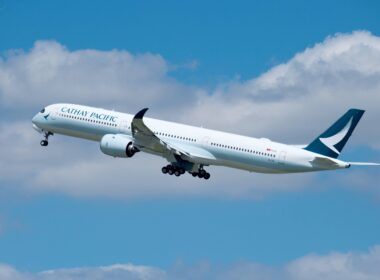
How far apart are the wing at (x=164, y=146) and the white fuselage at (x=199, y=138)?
0.30 meters

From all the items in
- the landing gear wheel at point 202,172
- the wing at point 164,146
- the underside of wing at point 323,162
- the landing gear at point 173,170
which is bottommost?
the underside of wing at point 323,162

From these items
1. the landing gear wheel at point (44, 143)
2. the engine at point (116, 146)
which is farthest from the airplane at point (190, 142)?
the landing gear wheel at point (44, 143)

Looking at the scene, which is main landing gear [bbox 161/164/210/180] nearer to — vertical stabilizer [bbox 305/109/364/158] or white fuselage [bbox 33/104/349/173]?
white fuselage [bbox 33/104/349/173]

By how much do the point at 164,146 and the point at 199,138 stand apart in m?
3.46

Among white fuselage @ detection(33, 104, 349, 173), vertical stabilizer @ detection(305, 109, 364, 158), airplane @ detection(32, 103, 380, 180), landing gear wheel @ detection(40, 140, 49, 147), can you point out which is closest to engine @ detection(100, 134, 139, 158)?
airplane @ detection(32, 103, 380, 180)

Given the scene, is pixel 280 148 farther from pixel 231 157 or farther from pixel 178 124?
pixel 178 124

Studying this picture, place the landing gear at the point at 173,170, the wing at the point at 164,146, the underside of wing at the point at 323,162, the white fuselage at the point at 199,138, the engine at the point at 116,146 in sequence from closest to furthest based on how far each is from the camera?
the underside of wing at the point at 323,162
the white fuselage at the point at 199,138
the wing at the point at 164,146
the engine at the point at 116,146
the landing gear at the point at 173,170

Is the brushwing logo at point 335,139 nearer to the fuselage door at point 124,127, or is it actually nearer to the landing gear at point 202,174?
the landing gear at point 202,174

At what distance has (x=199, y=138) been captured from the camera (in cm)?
9656

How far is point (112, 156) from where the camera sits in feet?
316

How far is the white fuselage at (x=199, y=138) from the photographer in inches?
3639

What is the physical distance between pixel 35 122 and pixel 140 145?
1402 cm

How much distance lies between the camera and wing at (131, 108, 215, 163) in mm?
95562

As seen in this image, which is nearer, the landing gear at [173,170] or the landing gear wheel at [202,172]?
the landing gear at [173,170]
